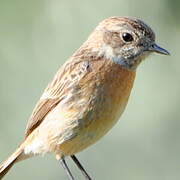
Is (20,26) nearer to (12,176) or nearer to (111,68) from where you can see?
(12,176)

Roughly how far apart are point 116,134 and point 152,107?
1.88 feet

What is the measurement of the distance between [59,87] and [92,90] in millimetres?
561

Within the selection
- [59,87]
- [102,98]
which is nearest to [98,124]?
[102,98]

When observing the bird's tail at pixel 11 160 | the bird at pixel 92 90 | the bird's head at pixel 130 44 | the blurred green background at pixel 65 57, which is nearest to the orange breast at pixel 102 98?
the bird at pixel 92 90

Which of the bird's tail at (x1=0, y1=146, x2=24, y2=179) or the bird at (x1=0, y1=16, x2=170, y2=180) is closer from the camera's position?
the bird at (x1=0, y1=16, x2=170, y2=180)

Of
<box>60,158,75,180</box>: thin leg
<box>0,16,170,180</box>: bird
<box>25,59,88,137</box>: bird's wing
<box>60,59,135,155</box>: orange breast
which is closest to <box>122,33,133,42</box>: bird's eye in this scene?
<box>0,16,170,180</box>: bird

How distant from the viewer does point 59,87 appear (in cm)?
1667

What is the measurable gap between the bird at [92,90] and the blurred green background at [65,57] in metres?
2.27

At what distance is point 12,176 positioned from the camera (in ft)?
65.1

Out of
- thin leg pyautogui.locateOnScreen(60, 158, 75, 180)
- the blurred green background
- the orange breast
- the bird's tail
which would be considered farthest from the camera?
the blurred green background

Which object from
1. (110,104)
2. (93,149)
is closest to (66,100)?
(110,104)

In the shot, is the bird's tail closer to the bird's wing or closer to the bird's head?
the bird's wing

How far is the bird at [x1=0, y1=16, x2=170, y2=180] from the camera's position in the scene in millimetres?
16219

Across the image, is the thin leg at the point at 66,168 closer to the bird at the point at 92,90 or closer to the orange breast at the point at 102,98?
the bird at the point at 92,90
